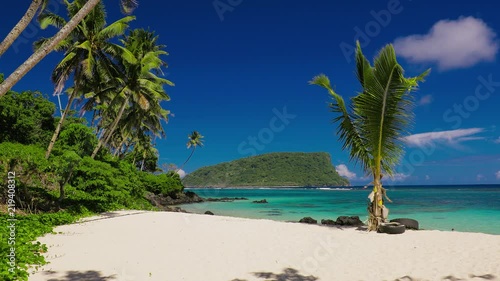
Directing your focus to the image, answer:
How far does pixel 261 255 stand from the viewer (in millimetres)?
7594

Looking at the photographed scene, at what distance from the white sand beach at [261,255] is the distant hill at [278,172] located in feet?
467

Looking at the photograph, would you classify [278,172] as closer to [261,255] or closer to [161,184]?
[161,184]

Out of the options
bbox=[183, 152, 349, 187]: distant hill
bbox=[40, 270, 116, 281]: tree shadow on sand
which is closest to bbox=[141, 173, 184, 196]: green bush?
bbox=[40, 270, 116, 281]: tree shadow on sand

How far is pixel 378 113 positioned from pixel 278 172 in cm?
14838

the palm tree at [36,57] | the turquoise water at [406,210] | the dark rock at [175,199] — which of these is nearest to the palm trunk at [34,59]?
the palm tree at [36,57]

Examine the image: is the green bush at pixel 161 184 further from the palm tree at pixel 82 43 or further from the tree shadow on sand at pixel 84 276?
the tree shadow on sand at pixel 84 276

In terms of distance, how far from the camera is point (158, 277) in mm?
5891

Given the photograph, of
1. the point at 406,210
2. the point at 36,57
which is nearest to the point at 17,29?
the point at 36,57

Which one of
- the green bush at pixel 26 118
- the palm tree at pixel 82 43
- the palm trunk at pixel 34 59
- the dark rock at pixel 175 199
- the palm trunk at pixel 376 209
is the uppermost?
the palm tree at pixel 82 43

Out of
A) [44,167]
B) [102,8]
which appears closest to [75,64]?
[102,8]

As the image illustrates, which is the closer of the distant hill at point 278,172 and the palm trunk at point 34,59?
the palm trunk at point 34,59

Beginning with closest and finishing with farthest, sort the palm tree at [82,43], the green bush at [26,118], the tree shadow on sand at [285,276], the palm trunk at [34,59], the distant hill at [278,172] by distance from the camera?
the palm trunk at [34,59] < the tree shadow on sand at [285,276] < the palm tree at [82,43] < the green bush at [26,118] < the distant hill at [278,172]

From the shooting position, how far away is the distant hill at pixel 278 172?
503ft

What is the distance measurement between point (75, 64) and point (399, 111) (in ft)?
49.2
